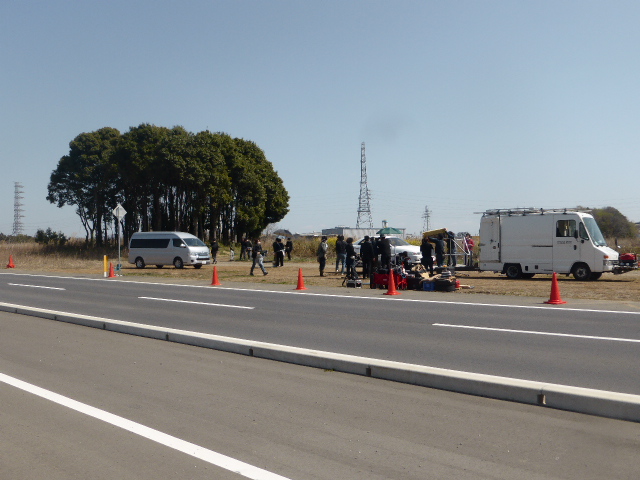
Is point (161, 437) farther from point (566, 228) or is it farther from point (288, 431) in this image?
point (566, 228)

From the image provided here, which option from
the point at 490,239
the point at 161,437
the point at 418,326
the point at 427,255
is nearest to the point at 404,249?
the point at 490,239

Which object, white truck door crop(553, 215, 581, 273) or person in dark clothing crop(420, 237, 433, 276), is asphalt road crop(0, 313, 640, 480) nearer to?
person in dark clothing crop(420, 237, 433, 276)

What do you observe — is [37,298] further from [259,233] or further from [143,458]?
[259,233]

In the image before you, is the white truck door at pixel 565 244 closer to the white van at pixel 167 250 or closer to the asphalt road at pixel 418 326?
the asphalt road at pixel 418 326

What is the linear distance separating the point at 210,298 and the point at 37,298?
525 cm

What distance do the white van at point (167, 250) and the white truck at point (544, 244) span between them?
18.3 metres

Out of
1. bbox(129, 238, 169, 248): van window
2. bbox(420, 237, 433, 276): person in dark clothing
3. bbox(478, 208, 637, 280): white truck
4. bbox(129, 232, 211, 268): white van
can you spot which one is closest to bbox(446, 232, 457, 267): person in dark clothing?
bbox(478, 208, 637, 280): white truck

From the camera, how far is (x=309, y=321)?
12.6 m

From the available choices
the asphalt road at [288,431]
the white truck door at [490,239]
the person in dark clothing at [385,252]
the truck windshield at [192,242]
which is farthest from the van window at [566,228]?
the truck windshield at [192,242]

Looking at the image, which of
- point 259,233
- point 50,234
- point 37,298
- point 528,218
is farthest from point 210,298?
point 50,234

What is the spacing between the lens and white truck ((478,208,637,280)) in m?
22.9

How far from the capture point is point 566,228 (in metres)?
23.1

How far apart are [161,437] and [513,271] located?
839 inches

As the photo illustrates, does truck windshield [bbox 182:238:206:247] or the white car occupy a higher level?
truck windshield [bbox 182:238:206:247]
